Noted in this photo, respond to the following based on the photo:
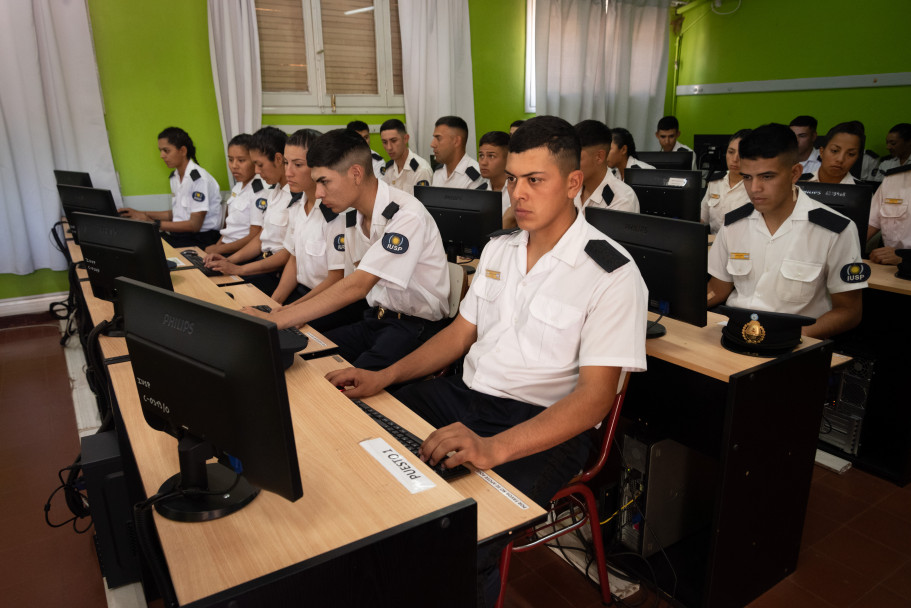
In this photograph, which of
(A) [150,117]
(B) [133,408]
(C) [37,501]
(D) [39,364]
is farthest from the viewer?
(A) [150,117]

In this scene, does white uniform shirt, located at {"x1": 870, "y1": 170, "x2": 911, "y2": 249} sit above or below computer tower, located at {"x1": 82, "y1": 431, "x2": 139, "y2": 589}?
above

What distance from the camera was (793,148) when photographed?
7.22 ft

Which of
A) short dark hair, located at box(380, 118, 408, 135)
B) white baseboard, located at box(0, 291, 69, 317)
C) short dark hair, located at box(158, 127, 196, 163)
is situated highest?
short dark hair, located at box(380, 118, 408, 135)

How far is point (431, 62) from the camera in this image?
19.1ft

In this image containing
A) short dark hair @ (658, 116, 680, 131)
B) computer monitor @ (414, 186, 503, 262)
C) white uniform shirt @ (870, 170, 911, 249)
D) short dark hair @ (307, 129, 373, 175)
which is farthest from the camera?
short dark hair @ (658, 116, 680, 131)

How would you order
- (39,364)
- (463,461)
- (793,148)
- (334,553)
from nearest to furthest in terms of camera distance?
(334,553) → (463,461) → (793,148) → (39,364)

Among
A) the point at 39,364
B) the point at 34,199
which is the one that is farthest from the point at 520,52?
the point at 39,364

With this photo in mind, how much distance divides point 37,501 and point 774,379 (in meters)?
2.76

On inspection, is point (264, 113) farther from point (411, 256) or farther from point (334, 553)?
point (334, 553)

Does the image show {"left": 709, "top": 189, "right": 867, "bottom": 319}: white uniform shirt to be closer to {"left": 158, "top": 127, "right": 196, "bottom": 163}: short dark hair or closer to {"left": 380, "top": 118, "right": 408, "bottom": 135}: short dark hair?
{"left": 380, "top": 118, "right": 408, "bottom": 135}: short dark hair

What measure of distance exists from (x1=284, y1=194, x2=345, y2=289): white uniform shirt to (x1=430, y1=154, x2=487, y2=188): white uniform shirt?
76.8 inches

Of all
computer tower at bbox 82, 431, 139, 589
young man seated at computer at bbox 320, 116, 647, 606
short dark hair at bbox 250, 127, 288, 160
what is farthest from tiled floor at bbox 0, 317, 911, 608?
short dark hair at bbox 250, 127, 288, 160

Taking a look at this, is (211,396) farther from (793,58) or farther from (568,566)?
(793,58)

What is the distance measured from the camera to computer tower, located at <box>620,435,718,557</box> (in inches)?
74.2
